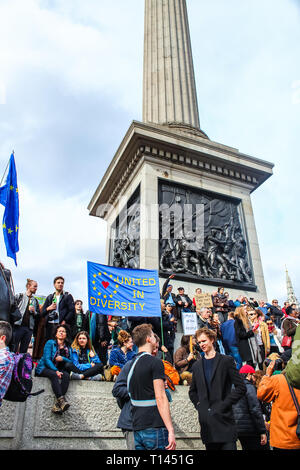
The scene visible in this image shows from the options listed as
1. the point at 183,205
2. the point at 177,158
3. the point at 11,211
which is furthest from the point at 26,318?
the point at 177,158

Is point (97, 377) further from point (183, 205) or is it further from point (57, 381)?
point (183, 205)

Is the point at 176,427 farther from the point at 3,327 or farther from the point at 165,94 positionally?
the point at 165,94

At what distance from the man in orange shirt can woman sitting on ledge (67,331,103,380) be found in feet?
10.7

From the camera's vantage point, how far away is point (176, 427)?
20.1 ft

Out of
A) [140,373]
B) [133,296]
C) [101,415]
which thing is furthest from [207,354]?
[133,296]

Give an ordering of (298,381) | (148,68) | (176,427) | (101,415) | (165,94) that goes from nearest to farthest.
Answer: (298,381) → (101,415) → (176,427) → (165,94) → (148,68)

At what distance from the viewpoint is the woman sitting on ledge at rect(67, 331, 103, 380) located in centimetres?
630

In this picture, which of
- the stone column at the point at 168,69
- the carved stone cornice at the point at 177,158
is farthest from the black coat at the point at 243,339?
the stone column at the point at 168,69

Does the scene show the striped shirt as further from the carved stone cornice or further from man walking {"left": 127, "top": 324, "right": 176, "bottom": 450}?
the carved stone cornice

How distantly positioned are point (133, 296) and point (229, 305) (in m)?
3.51

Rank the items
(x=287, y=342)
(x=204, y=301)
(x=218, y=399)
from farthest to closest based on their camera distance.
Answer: (x=204, y=301) < (x=287, y=342) < (x=218, y=399)

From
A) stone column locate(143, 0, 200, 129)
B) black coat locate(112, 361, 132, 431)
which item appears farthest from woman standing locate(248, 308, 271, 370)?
stone column locate(143, 0, 200, 129)

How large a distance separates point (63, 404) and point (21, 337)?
1832 mm

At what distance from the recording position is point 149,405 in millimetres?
3525
